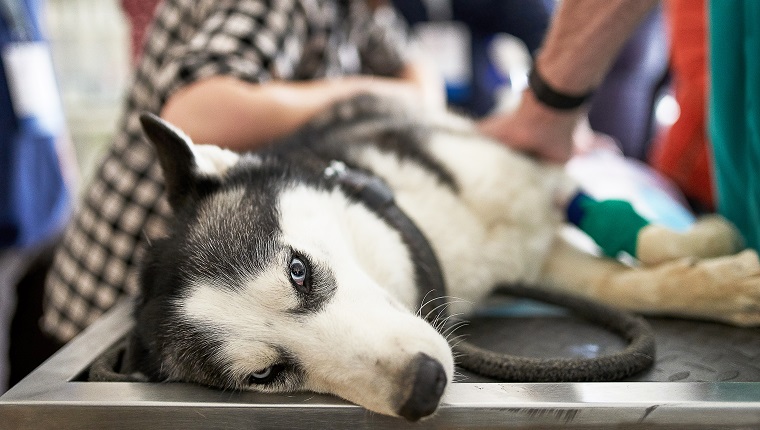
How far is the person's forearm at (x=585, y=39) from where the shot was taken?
45.9 inches

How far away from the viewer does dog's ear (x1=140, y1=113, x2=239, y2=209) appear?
0.97 metres

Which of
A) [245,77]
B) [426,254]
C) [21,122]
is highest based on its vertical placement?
[245,77]

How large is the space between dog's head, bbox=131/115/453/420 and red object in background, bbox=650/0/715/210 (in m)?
1.00

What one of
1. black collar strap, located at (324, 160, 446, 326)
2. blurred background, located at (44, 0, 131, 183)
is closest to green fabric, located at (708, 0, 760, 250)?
black collar strap, located at (324, 160, 446, 326)

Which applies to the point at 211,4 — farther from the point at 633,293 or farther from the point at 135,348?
the point at 633,293

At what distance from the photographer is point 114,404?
756 millimetres

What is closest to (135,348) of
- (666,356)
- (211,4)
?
(666,356)

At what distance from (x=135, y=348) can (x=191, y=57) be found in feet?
2.28

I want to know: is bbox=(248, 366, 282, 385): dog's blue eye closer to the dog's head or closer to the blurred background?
the dog's head

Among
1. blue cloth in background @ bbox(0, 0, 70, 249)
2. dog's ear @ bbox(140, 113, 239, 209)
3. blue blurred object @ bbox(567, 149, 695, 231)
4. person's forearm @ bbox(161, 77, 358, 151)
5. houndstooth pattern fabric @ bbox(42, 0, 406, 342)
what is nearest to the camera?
dog's ear @ bbox(140, 113, 239, 209)

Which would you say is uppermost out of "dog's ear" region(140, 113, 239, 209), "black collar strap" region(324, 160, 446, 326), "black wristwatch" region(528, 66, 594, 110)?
"black wristwatch" region(528, 66, 594, 110)

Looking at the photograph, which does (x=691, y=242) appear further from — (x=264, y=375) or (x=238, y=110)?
(x=238, y=110)

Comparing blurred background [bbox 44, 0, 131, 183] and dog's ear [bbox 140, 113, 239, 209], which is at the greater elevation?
dog's ear [bbox 140, 113, 239, 209]

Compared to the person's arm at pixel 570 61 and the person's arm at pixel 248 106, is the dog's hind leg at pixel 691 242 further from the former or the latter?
the person's arm at pixel 248 106
